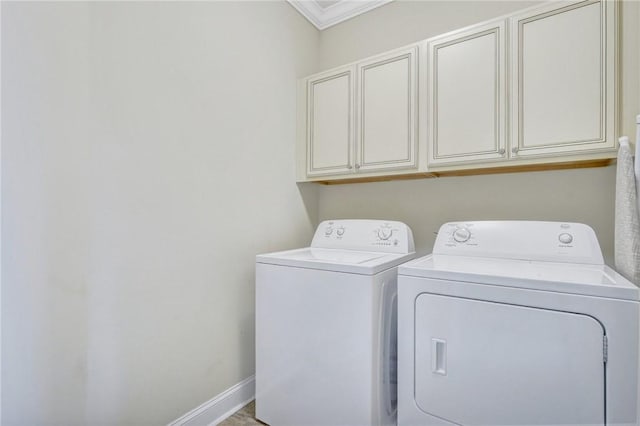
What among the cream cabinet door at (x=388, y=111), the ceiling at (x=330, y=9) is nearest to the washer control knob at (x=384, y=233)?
the cream cabinet door at (x=388, y=111)

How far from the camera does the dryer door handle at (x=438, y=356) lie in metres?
1.16

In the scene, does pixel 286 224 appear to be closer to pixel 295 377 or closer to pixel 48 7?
pixel 295 377

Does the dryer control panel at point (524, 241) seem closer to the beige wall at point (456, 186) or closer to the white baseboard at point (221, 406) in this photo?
the beige wall at point (456, 186)

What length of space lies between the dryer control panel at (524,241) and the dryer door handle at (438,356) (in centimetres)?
55

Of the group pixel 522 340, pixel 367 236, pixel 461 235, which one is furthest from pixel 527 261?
pixel 367 236

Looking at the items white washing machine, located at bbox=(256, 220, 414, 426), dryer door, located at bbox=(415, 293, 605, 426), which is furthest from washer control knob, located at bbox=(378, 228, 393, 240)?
dryer door, located at bbox=(415, 293, 605, 426)

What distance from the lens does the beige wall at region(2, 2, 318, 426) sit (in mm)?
999

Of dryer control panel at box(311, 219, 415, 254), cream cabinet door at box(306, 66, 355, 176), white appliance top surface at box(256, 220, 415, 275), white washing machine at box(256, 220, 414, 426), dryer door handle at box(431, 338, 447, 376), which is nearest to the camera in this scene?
dryer door handle at box(431, 338, 447, 376)

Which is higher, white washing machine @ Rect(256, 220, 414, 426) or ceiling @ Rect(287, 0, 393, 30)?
ceiling @ Rect(287, 0, 393, 30)

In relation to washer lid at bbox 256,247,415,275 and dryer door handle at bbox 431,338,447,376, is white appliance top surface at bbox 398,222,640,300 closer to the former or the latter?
washer lid at bbox 256,247,415,275

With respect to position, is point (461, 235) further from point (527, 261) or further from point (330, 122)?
point (330, 122)

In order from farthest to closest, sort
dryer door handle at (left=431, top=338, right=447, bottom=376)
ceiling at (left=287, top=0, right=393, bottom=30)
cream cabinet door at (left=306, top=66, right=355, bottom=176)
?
ceiling at (left=287, top=0, right=393, bottom=30), cream cabinet door at (left=306, top=66, right=355, bottom=176), dryer door handle at (left=431, top=338, right=447, bottom=376)

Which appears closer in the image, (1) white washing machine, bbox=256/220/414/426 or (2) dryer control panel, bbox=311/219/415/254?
(1) white washing machine, bbox=256/220/414/426

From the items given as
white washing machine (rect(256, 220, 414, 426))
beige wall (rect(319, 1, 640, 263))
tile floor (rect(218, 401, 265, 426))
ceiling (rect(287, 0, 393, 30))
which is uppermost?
ceiling (rect(287, 0, 393, 30))
